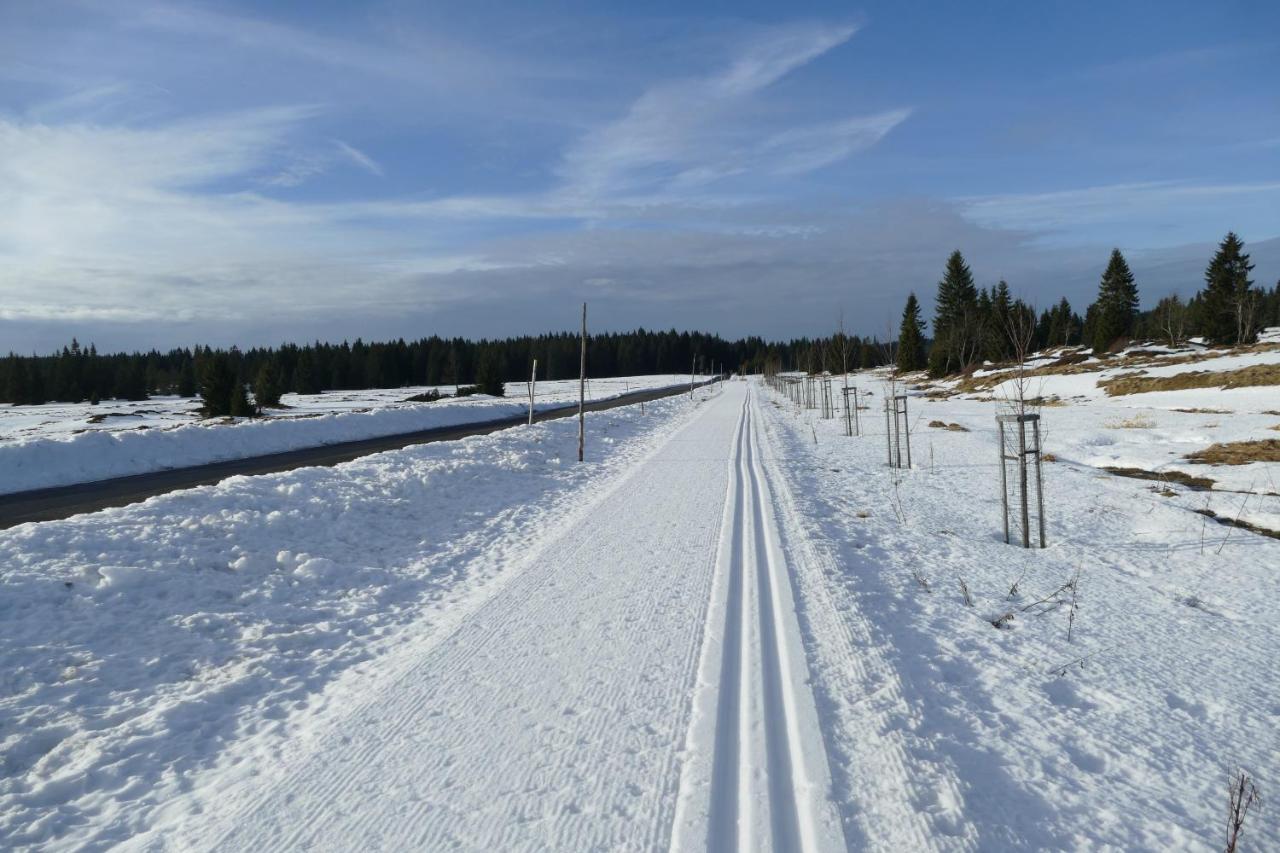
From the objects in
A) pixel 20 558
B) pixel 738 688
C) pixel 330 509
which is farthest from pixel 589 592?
pixel 20 558

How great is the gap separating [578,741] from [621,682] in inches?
32.3

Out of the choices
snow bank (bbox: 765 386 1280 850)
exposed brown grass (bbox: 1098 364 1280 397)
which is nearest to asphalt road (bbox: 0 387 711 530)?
snow bank (bbox: 765 386 1280 850)

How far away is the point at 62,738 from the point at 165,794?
1157 millimetres

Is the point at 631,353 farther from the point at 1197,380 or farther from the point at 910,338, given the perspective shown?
the point at 1197,380

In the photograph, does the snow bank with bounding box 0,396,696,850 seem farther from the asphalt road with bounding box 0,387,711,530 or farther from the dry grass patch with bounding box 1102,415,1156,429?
the dry grass patch with bounding box 1102,415,1156,429

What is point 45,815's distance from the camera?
3.41 m

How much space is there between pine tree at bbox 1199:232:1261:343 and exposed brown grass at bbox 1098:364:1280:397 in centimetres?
2956

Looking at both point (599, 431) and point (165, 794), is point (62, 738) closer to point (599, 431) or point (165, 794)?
point (165, 794)

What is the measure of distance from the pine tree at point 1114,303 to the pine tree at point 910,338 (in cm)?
1571

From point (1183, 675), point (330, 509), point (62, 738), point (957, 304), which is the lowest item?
point (1183, 675)

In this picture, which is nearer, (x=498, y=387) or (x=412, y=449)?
(x=412, y=449)

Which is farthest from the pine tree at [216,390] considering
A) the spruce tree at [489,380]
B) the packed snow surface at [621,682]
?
the packed snow surface at [621,682]

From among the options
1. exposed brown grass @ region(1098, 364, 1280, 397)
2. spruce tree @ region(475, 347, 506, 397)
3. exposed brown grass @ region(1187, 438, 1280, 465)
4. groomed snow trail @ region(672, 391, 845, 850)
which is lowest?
groomed snow trail @ region(672, 391, 845, 850)

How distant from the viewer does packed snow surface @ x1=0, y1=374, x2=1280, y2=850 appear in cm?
332
